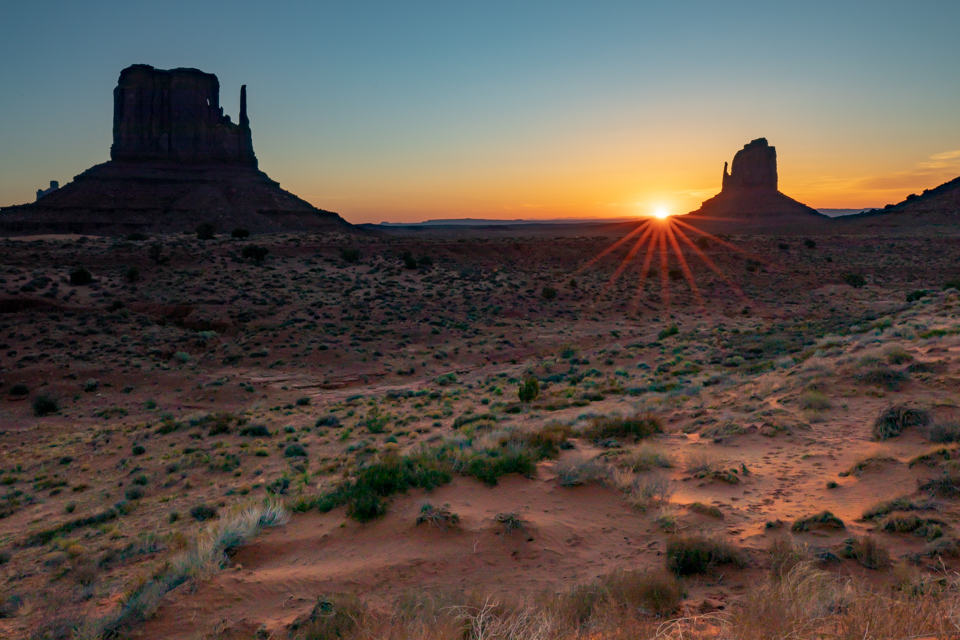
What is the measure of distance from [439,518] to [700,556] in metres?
3.23

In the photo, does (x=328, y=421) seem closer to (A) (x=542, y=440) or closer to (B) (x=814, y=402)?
(A) (x=542, y=440)

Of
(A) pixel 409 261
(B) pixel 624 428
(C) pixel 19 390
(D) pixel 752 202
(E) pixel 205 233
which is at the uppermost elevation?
(D) pixel 752 202

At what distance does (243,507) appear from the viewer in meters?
8.64

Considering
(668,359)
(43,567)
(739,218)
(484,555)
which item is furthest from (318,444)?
(739,218)

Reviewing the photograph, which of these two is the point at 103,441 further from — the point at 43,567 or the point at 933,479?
the point at 933,479

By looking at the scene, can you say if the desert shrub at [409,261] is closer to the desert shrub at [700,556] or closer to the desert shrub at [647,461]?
the desert shrub at [647,461]

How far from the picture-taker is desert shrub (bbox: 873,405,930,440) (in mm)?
9461

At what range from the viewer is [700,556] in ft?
18.5

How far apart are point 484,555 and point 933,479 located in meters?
5.92

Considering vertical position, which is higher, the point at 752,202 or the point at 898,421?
the point at 752,202

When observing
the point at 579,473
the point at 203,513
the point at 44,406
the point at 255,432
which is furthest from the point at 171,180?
the point at 579,473

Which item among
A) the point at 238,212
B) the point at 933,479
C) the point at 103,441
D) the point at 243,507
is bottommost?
the point at 103,441

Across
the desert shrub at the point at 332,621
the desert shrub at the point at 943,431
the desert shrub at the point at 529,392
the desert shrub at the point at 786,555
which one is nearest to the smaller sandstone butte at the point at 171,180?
the desert shrub at the point at 529,392

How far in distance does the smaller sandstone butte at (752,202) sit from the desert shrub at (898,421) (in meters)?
126
